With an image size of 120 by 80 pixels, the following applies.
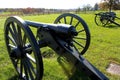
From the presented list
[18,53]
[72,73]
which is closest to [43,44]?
[18,53]

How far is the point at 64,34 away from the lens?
5.13 meters

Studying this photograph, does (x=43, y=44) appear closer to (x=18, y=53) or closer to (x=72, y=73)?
(x=18, y=53)

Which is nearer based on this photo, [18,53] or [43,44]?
[18,53]

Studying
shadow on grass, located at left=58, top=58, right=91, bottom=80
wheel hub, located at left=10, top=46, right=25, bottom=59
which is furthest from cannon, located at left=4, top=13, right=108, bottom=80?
shadow on grass, located at left=58, top=58, right=91, bottom=80

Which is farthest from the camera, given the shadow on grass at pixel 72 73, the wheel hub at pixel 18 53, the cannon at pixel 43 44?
the shadow on grass at pixel 72 73

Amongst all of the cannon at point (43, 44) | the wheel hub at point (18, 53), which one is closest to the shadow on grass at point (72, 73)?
the cannon at point (43, 44)

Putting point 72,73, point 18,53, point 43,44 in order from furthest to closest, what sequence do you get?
point 72,73 < point 43,44 < point 18,53

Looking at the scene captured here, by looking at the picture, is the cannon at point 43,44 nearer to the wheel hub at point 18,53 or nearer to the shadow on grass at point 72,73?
the wheel hub at point 18,53

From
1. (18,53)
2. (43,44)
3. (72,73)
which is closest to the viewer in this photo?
(18,53)

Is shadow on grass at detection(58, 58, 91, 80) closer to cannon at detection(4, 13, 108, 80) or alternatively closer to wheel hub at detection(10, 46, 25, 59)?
cannon at detection(4, 13, 108, 80)

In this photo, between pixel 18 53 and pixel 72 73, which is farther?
pixel 72 73

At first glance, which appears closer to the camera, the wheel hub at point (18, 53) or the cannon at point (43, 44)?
the cannon at point (43, 44)

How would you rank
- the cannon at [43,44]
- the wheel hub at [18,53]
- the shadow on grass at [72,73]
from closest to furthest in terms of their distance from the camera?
the cannon at [43,44], the wheel hub at [18,53], the shadow on grass at [72,73]

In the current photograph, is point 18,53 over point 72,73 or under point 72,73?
over
